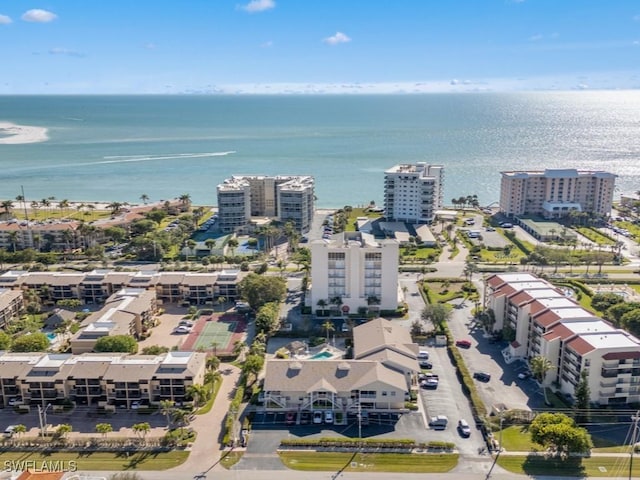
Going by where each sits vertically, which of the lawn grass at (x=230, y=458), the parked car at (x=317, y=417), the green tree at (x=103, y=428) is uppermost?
the green tree at (x=103, y=428)

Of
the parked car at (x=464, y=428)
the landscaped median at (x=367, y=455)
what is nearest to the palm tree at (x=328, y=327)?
the landscaped median at (x=367, y=455)

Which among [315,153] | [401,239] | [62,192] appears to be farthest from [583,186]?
[62,192]

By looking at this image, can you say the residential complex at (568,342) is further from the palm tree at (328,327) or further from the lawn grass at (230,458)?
the lawn grass at (230,458)

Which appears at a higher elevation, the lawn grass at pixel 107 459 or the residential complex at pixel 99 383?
the residential complex at pixel 99 383

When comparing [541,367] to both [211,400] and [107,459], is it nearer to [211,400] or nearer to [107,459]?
[211,400]

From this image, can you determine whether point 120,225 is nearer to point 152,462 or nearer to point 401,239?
point 401,239

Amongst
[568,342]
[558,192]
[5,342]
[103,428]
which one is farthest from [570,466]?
[558,192]
